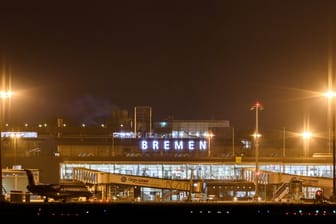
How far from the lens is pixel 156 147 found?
11819cm

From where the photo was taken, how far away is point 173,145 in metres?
117

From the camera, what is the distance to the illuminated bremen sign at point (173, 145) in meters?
116

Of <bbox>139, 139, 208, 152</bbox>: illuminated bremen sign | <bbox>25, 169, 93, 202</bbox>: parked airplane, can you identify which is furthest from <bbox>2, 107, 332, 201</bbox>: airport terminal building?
<bbox>25, 169, 93, 202</bbox>: parked airplane

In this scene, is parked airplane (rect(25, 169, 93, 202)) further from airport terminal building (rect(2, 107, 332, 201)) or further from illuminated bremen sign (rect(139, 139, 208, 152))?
illuminated bremen sign (rect(139, 139, 208, 152))

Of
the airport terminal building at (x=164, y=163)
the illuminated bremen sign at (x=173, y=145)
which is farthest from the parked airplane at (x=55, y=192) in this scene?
the illuminated bremen sign at (x=173, y=145)

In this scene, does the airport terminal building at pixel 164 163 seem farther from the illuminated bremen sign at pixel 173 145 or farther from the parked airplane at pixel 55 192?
the parked airplane at pixel 55 192

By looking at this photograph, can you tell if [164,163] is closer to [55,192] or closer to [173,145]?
[173,145]

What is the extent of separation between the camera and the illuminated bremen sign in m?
116

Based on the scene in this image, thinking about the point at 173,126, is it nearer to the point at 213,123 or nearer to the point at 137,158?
the point at 213,123
